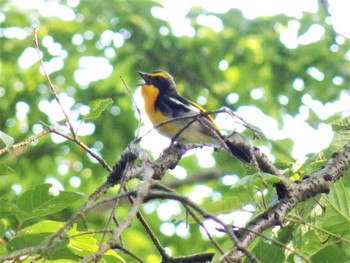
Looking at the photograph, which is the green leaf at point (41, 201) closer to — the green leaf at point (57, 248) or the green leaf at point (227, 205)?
the green leaf at point (57, 248)

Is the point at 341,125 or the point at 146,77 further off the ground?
the point at 341,125

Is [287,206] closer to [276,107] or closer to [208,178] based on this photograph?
[276,107]

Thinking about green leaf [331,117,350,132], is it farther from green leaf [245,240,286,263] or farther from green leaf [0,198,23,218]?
green leaf [0,198,23,218]

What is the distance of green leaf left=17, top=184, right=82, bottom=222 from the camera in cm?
286

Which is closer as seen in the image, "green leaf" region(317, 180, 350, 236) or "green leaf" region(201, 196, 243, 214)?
"green leaf" region(201, 196, 243, 214)

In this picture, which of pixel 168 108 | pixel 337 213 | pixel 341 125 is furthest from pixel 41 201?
pixel 168 108

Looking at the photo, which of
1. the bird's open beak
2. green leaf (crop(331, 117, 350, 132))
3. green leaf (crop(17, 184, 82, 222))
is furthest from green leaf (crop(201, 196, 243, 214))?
the bird's open beak

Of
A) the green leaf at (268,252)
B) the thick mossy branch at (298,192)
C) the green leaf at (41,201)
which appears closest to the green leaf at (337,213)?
the thick mossy branch at (298,192)

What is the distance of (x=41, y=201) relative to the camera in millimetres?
2877

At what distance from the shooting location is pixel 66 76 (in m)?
11.6

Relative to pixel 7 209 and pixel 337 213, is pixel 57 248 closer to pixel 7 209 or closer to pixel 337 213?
pixel 7 209

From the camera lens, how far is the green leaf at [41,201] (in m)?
2.86

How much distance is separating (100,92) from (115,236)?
9917mm

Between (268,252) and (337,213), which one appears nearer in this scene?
(268,252)
